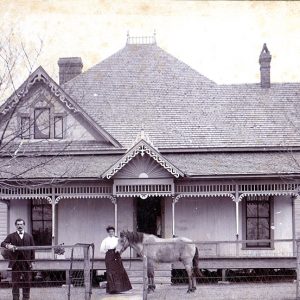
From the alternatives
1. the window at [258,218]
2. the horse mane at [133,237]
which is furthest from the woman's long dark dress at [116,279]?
the window at [258,218]

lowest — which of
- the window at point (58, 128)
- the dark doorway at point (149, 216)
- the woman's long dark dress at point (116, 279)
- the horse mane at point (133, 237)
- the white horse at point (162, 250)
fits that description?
the woman's long dark dress at point (116, 279)

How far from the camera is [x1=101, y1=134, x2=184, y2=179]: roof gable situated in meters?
23.3

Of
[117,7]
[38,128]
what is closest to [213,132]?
[38,128]

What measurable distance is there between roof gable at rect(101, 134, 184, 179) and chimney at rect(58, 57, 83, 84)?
744cm

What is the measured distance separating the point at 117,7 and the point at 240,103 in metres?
9.52

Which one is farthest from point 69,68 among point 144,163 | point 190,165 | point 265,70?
point 144,163

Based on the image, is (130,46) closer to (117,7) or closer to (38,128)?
(38,128)

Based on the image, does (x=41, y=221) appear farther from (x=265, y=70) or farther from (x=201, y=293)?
(x=265, y=70)

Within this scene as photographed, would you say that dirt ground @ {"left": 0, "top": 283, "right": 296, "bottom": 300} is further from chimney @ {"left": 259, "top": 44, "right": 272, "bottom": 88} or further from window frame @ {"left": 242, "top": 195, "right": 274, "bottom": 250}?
chimney @ {"left": 259, "top": 44, "right": 272, "bottom": 88}

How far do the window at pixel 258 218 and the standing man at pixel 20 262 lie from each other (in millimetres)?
9922

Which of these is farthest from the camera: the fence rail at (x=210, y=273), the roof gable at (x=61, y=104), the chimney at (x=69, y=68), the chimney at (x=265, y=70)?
the chimney at (x=69, y=68)

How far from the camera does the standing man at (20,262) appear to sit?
16.2 metres

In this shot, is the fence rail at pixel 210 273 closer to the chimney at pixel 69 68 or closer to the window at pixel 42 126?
the window at pixel 42 126

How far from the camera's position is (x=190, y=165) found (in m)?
25.1
